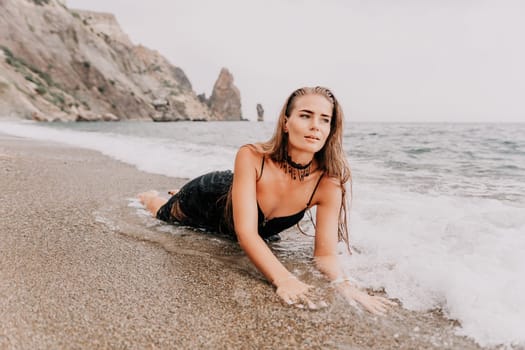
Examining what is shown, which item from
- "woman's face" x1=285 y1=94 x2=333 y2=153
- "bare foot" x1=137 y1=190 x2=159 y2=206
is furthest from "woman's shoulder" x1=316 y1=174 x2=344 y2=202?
"bare foot" x1=137 y1=190 x2=159 y2=206

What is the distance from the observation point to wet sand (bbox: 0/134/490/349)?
152 centimetres

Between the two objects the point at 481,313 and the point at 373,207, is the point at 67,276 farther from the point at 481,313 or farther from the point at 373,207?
the point at 373,207

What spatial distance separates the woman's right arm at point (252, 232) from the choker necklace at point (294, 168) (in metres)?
0.20

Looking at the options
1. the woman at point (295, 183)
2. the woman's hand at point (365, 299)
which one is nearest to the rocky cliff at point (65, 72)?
the woman at point (295, 183)

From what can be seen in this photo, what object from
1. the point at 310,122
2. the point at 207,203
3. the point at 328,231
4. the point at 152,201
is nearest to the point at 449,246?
the point at 328,231

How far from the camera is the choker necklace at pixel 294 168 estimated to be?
102 inches

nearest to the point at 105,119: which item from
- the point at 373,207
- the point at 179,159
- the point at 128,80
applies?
the point at 128,80

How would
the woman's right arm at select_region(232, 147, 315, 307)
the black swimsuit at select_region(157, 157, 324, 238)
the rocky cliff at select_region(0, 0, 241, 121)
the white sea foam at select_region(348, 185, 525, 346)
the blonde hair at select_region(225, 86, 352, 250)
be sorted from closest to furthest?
the white sea foam at select_region(348, 185, 525, 346), the woman's right arm at select_region(232, 147, 315, 307), the blonde hair at select_region(225, 86, 352, 250), the black swimsuit at select_region(157, 157, 324, 238), the rocky cliff at select_region(0, 0, 241, 121)

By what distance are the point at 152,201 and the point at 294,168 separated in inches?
69.3

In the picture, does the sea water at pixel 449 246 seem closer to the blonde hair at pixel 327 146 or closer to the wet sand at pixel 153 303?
the wet sand at pixel 153 303

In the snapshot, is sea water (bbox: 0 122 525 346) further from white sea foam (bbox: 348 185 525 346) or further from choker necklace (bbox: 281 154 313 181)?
choker necklace (bbox: 281 154 313 181)

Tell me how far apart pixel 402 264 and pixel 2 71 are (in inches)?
1887

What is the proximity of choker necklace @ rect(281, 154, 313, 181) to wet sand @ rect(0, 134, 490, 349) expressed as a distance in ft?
2.21

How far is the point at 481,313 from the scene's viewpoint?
5.71 ft
